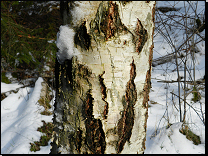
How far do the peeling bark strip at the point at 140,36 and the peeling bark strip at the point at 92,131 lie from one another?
0.94ft

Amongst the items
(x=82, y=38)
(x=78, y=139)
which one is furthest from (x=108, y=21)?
(x=78, y=139)

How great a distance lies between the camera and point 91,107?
706 mm

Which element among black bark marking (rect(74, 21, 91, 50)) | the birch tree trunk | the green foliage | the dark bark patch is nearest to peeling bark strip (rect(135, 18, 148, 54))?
the birch tree trunk

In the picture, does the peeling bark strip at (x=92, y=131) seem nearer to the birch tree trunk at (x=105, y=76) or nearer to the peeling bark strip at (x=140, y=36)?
the birch tree trunk at (x=105, y=76)

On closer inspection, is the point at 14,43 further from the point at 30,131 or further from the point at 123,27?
the point at 123,27

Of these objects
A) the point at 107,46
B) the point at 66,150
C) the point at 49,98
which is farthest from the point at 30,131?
the point at 107,46

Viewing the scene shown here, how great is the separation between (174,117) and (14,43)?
3060mm

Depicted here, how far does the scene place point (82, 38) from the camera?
668 mm

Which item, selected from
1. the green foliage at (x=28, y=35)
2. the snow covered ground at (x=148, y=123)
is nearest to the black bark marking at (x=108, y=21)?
the snow covered ground at (x=148, y=123)

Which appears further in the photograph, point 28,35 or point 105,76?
point 28,35

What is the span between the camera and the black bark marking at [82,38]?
65cm

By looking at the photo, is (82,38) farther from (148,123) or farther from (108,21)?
(148,123)

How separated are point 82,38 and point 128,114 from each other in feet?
1.28

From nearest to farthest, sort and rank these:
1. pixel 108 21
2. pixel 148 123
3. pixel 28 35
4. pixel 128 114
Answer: pixel 108 21
pixel 128 114
pixel 148 123
pixel 28 35
